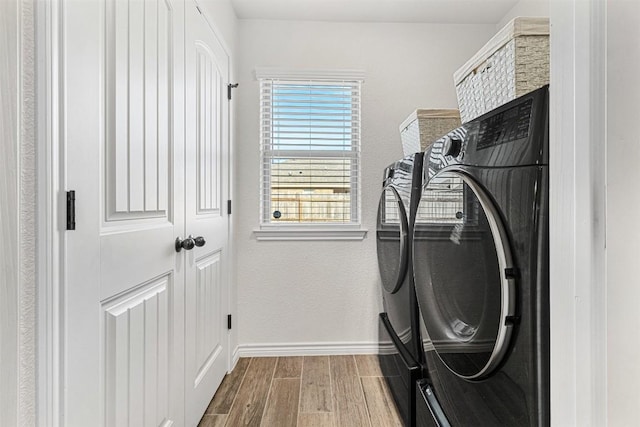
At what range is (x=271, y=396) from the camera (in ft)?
5.90

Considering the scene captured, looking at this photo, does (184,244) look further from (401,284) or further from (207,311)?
(401,284)

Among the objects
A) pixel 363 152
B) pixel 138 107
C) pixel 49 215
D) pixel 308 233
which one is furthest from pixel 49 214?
pixel 363 152

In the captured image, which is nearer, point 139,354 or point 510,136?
point 510,136

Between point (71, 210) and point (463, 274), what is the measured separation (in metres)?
0.94

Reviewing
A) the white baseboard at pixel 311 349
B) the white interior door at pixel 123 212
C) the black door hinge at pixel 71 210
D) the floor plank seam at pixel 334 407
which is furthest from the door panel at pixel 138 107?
the white baseboard at pixel 311 349

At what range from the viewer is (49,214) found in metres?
0.69

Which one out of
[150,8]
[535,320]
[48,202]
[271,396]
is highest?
[150,8]

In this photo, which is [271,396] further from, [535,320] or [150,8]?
[150,8]

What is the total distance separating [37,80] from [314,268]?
73.1 inches

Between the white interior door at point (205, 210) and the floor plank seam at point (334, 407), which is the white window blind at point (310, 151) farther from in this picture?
the floor plank seam at point (334, 407)

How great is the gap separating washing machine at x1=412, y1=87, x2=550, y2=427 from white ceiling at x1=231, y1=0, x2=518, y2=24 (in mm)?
1510

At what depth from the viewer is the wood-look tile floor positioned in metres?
1.59

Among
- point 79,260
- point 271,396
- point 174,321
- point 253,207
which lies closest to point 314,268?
point 253,207

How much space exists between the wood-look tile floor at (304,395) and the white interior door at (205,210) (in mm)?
121
